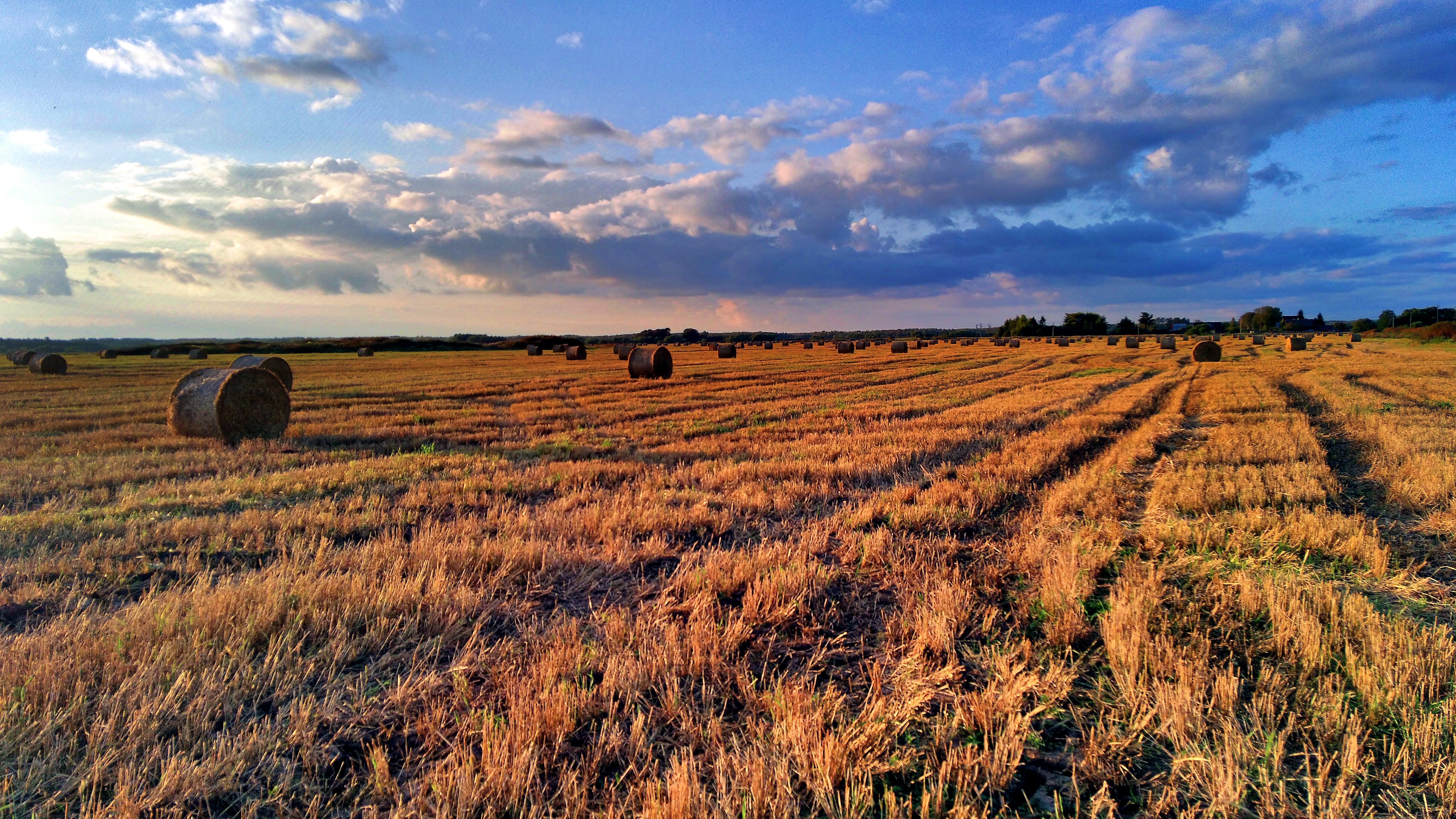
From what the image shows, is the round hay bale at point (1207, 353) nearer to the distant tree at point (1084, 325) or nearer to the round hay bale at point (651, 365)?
the round hay bale at point (651, 365)

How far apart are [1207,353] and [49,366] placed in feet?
245

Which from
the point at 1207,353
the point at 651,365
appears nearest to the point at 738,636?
the point at 651,365

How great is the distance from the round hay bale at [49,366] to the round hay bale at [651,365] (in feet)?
119

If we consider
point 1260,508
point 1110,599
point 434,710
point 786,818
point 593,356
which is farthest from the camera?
point 593,356

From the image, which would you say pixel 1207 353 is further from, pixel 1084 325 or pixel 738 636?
pixel 1084 325

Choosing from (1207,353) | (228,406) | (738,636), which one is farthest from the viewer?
(1207,353)

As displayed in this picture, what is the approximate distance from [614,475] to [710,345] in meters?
74.8

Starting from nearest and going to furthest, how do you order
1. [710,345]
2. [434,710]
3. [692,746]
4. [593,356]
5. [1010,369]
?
1. [692,746]
2. [434,710]
3. [1010,369]
4. [593,356]
5. [710,345]

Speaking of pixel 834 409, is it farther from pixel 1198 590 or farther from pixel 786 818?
pixel 786 818

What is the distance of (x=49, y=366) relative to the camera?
1592 inches

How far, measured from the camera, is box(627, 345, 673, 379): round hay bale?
32.2 metres

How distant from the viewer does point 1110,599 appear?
491 cm

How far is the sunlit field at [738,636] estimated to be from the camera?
297 centimetres

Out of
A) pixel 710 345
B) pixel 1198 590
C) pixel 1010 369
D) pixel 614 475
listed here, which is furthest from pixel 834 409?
pixel 710 345
